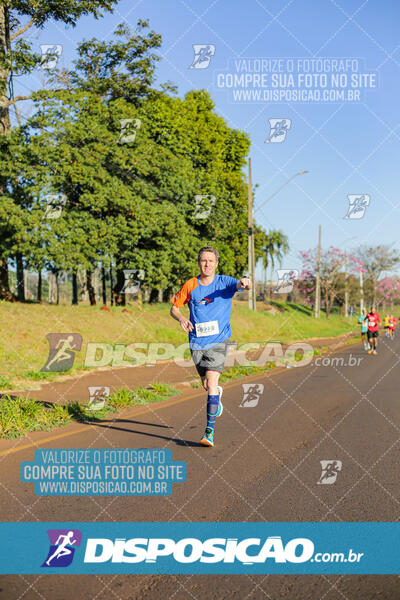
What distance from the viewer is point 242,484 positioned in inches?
206

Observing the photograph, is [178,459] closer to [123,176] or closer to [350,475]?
[350,475]

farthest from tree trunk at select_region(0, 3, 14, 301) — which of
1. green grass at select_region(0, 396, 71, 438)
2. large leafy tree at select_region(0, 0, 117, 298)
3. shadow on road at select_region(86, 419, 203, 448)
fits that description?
shadow on road at select_region(86, 419, 203, 448)

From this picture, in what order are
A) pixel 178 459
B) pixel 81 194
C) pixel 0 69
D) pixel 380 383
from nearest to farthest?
1. pixel 178 459
2. pixel 380 383
3. pixel 0 69
4. pixel 81 194

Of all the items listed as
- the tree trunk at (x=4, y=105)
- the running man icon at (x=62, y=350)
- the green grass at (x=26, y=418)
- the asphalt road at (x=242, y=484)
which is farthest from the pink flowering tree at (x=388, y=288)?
the green grass at (x=26, y=418)

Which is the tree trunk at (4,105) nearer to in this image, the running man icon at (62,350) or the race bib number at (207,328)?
the running man icon at (62,350)

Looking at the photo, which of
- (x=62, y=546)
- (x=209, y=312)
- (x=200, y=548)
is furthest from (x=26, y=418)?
(x=200, y=548)

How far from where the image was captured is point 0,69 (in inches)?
824

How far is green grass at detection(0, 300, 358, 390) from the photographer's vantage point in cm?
1385

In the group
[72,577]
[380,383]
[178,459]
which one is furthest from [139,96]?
[72,577]

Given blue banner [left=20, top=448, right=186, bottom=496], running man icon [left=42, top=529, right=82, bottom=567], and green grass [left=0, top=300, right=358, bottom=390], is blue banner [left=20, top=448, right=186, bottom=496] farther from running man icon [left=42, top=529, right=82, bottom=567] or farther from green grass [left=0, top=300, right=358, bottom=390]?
green grass [left=0, top=300, right=358, bottom=390]

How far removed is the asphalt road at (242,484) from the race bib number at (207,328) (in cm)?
135

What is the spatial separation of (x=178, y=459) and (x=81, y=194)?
19.3m

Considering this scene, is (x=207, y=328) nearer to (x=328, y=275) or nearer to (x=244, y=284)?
(x=244, y=284)

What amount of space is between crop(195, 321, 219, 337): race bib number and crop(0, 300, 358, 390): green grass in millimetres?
5901
